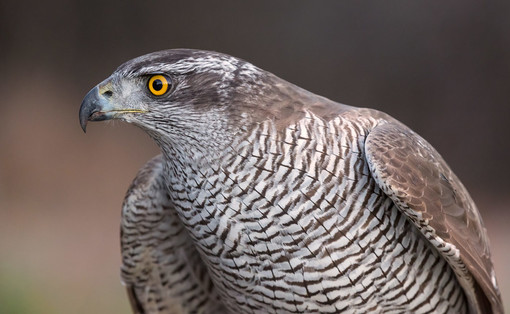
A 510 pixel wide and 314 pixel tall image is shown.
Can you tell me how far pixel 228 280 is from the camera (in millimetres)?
3387

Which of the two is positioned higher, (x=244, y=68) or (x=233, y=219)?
(x=244, y=68)

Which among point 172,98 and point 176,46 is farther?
point 176,46

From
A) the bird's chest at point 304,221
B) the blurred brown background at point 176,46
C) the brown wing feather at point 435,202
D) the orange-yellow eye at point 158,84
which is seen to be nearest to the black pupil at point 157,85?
the orange-yellow eye at point 158,84

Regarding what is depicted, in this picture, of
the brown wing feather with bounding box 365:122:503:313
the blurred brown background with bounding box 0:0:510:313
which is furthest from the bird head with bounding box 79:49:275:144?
the blurred brown background with bounding box 0:0:510:313

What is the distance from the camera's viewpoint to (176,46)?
8133mm

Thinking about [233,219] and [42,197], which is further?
[42,197]

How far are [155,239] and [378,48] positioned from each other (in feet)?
17.5

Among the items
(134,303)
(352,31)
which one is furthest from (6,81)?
(134,303)

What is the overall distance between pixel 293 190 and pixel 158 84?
70 centimetres

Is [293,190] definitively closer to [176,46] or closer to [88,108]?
[88,108]

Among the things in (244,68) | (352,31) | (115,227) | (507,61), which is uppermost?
(244,68)

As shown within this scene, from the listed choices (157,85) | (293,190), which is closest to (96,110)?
(157,85)

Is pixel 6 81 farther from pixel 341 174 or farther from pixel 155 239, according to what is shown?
pixel 341 174

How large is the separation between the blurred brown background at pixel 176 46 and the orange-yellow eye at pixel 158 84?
4935mm
